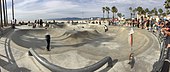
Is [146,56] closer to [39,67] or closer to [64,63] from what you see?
[64,63]

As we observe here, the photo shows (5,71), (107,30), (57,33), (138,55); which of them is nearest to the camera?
(5,71)

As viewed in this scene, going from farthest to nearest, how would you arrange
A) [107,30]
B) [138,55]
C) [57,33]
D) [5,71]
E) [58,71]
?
[107,30], [57,33], [138,55], [5,71], [58,71]

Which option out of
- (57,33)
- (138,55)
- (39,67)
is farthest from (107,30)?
(39,67)

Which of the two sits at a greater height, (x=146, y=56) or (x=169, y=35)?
(x=169, y=35)

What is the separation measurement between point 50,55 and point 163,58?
23.2ft

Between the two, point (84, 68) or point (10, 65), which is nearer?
point (84, 68)

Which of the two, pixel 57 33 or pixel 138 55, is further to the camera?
pixel 57 33

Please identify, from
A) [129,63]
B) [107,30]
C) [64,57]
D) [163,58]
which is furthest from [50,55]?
[107,30]

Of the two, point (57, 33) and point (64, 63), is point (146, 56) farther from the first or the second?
point (57, 33)

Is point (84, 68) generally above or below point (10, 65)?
above

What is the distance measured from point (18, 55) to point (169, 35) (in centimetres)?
988

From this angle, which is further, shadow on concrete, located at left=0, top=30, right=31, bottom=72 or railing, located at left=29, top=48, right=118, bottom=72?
shadow on concrete, located at left=0, top=30, right=31, bottom=72

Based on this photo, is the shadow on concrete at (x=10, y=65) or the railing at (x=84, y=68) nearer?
the railing at (x=84, y=68)

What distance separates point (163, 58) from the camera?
12.0 meters
